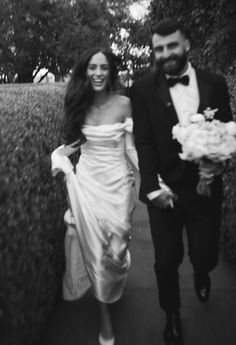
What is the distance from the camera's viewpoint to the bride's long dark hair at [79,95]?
11.6ft

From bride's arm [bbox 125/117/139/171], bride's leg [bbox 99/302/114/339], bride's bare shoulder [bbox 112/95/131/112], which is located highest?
bride's bare shoulder [bbox 112/95/131/112]

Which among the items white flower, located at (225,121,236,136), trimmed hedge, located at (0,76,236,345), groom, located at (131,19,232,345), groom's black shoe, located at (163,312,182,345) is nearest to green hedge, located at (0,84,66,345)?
trimmed hedge, located at (0,76,236,345)

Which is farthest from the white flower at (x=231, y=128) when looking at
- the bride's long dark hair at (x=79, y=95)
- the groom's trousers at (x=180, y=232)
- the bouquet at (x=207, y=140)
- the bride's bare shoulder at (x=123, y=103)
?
the bride's long dark hair at (x=79, y=95)

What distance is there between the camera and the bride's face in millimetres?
3457

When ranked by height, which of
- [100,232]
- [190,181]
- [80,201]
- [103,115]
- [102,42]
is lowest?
[100,232]

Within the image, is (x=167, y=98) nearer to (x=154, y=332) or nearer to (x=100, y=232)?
(x=100, y=232)

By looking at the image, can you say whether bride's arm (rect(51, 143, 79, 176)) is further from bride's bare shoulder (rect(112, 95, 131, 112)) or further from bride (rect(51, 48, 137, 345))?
bride's bare shoulder (rect(112, 95, 131, 112))

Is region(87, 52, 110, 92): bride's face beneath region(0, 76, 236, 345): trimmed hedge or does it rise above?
above

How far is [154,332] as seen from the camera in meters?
3.43

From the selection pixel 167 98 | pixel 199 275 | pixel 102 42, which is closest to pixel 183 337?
pixel 199 275

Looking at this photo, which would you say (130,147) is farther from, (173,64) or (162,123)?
(173,64)

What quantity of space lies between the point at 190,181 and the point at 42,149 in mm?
1391

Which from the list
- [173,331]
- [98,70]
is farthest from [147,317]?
[98,70]

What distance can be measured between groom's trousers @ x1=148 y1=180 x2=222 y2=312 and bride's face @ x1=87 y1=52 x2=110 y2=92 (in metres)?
1.06
